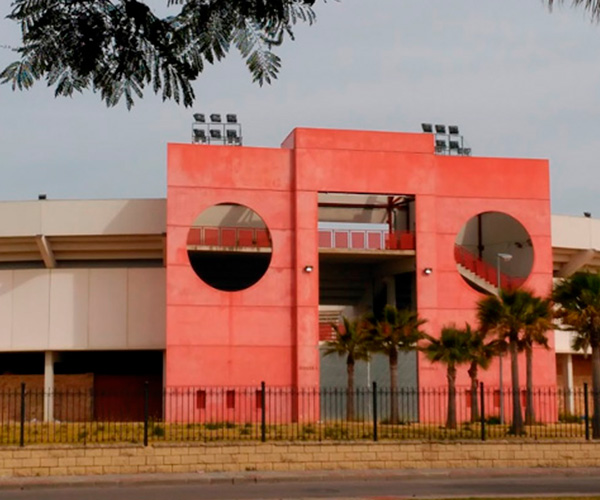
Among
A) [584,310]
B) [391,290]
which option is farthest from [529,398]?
[391,290]

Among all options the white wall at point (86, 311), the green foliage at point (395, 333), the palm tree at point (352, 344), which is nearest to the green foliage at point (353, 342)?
the palm tree at point (352, 344)

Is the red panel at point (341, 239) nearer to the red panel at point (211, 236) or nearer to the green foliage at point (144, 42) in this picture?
the red panel at point (211, 236)

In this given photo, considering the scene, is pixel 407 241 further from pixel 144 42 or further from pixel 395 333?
pixel 144 42

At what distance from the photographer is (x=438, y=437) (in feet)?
97.3

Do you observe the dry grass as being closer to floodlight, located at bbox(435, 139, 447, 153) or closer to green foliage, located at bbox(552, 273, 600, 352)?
green foliage, located at bbox(552, 273, 600, 352)

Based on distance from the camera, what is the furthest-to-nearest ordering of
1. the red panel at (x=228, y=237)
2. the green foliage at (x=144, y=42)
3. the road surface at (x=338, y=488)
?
the red panel at (x=228, y=237)
the road surface at (x=338, y=488)
the green foliage at (x=144, y=42)

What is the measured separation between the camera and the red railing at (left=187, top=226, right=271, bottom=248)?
46.6m

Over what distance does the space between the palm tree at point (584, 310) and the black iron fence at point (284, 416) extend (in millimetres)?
2101

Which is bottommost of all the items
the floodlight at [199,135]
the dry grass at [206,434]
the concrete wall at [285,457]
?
the concrete wall at [285,457]

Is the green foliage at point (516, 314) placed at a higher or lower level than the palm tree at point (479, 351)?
higher

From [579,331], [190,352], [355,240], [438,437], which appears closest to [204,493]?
[438,437]

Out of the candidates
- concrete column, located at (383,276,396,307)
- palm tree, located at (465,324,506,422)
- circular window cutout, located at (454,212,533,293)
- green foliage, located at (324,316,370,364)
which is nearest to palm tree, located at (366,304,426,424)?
green foliage, located at (324,316,370,364)

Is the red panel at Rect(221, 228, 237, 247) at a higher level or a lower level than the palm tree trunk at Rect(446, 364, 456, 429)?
higher

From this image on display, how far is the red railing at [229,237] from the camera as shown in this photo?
4659 cm
